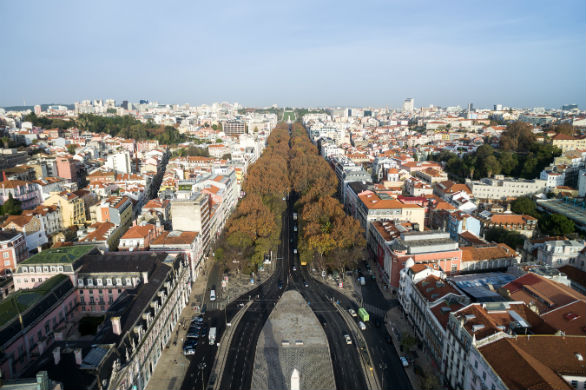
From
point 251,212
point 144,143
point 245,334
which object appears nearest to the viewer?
point 245,334

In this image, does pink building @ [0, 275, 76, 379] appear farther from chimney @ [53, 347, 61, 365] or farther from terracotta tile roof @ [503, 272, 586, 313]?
terracotta tile roof @ [503, 272, 586, 313]

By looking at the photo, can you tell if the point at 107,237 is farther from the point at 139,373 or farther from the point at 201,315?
the point at 139,373

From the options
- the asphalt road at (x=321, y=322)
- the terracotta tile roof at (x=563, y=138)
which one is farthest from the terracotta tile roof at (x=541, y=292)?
the terracotta tile roof at (x=563, y=138)

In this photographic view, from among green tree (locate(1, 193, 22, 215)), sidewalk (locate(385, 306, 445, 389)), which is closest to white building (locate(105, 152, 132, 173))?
green tree (locate(1, 193, 22, 215))

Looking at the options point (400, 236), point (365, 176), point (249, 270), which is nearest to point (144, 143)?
point (365, 176)

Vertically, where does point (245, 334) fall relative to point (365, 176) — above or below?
below
